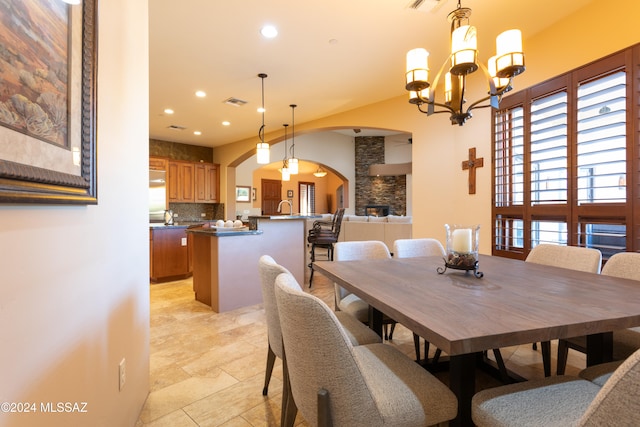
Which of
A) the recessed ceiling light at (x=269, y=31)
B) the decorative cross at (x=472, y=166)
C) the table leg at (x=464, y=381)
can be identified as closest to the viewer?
the table leg at (x=464, y=381)

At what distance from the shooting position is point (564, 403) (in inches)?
39.8

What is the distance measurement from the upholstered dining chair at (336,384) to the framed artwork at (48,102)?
0.72 m

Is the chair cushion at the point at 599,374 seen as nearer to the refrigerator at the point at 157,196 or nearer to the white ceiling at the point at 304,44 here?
the white ceiling at the point at 304,44

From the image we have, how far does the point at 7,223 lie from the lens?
742mm

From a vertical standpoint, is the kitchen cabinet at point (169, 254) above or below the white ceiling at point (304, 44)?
below

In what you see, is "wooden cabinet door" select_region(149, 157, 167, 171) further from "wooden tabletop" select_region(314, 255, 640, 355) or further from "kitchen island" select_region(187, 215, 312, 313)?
"wooden tabletop" select_region(314, 255, 640, 355)

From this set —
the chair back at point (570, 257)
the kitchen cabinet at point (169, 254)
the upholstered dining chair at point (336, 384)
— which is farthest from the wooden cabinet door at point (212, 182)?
the upholstered dining chair at point (336, 384)

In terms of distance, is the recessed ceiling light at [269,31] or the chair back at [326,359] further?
the recessed ceiling light at [269,31]

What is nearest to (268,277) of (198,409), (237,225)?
(198,409)

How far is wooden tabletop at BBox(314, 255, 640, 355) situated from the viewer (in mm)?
918

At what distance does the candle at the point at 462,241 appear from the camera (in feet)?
5.68

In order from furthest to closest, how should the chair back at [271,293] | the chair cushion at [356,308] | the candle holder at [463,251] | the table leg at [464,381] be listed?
the chair cushion at [356,308] < the candle holder at [463,251] < the chair back at [271,293] < the table leg at [464,381]

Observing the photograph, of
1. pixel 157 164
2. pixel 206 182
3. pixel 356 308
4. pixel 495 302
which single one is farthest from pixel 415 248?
pixel 206 182

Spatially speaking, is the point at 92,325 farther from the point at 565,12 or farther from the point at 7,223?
the point at 565,12
